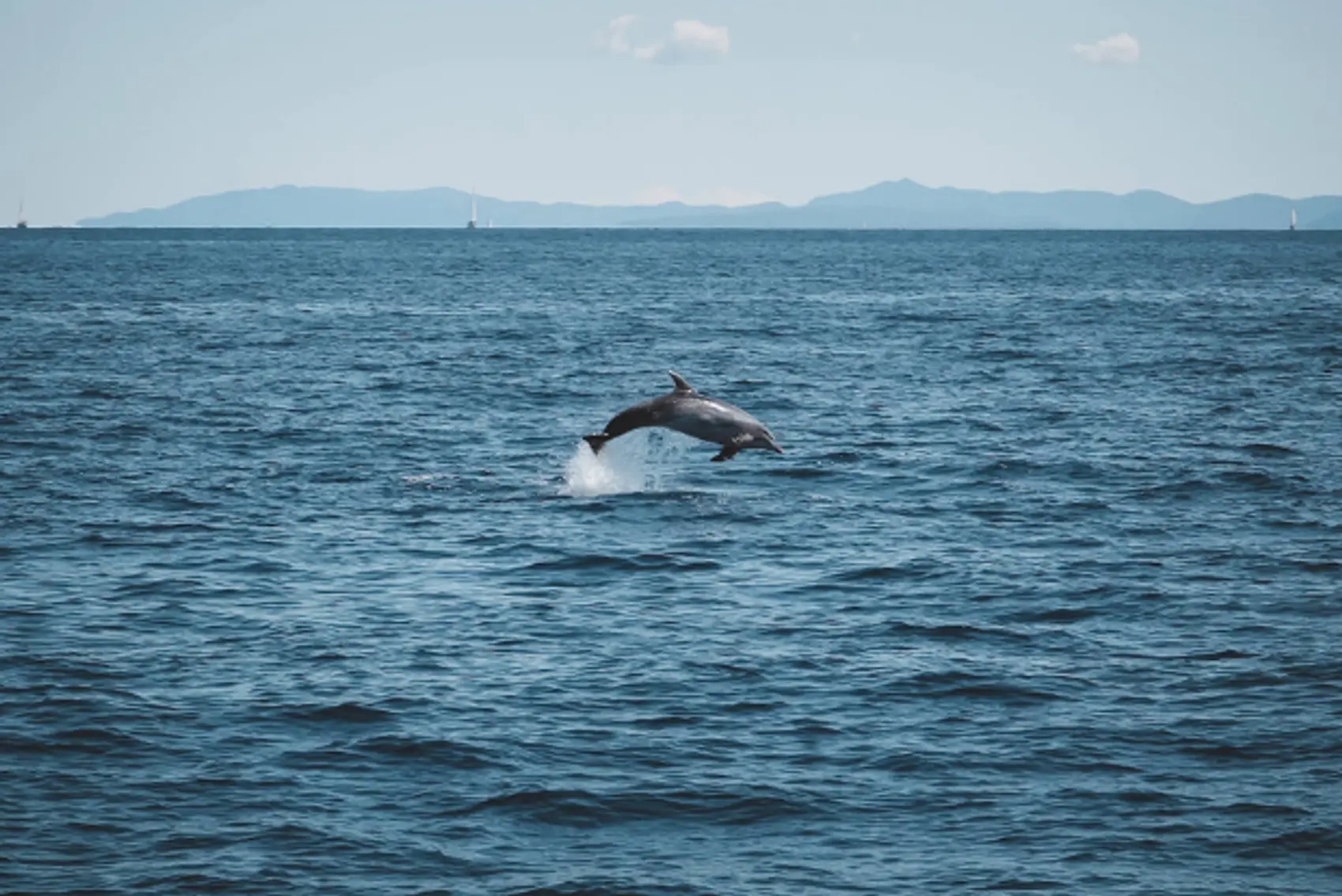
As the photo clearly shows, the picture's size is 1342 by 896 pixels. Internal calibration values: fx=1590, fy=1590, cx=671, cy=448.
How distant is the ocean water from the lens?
14727mm

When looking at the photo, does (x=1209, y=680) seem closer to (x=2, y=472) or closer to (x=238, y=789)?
(x=238, y=789)

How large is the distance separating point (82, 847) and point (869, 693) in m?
8.91

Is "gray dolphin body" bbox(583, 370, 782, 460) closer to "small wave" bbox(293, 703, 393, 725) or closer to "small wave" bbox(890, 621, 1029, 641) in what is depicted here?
"small wave" bbox(890, 621, 1029, 641)

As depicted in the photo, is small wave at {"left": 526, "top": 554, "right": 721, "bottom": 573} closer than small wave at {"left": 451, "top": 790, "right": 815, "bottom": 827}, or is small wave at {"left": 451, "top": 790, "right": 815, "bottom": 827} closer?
small wave at {"left": 451, "top": 790, "right": 815, "bottom": 827}

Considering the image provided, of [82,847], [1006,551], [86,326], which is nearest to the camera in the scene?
[82,847]

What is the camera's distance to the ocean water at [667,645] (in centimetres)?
1473

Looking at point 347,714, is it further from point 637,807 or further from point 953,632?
point 953,632

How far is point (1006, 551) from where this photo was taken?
26422 mm

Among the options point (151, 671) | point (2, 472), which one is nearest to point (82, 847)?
point (151, 671)

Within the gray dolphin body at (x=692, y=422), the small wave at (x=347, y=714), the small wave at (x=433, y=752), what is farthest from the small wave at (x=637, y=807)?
the gray dolphin body at (x=692, y=422)

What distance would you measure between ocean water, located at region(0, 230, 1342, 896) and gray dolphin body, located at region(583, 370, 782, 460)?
159cm

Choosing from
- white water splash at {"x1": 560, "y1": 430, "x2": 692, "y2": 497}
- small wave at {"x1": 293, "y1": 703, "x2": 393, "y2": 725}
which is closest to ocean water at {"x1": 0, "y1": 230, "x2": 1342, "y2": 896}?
small wave at {"x1": 293, "y1": 703, "x2": 393, "y2": 725}

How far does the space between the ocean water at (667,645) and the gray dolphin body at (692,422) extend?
5.23 feet

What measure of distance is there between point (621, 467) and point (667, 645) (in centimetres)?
1328
